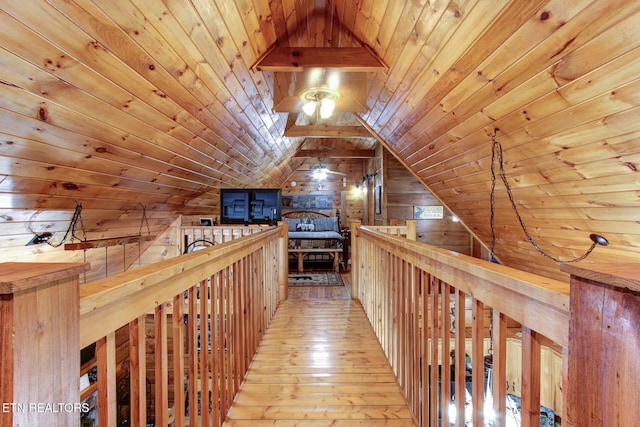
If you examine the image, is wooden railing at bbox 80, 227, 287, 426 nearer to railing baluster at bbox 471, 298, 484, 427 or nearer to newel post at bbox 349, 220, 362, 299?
railing baluster at bbox 471, 298, 484, 427

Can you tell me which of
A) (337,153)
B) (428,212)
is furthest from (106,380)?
(337,153)

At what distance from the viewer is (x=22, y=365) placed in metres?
0.48

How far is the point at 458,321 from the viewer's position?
1.07m

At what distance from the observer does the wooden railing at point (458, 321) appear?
717mm

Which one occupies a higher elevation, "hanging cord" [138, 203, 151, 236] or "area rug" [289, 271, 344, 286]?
"hanging cord" [138, 203, 151, 236]

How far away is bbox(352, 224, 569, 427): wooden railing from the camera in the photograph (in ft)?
2.35

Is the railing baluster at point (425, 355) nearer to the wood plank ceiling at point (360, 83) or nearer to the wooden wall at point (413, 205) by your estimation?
the wood plank ceiling at point (360, 83)

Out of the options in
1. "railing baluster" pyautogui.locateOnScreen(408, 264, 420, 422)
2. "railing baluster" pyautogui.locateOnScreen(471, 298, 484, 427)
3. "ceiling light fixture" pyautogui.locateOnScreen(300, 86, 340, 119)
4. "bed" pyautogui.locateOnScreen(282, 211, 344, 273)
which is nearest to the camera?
"railing baluster" pyautogui.locateOnScreen(471, 298, 484, 427)

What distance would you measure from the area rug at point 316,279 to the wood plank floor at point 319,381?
1.88m

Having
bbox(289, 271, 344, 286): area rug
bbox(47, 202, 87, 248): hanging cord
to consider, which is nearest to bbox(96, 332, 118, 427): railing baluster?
bbox(47, 202, 87, 248): hanging cord

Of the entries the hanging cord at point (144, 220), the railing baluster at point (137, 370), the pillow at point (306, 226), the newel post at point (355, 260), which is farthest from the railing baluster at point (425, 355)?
the pillow at point (306, 226)

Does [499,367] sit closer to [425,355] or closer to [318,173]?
[425,355]

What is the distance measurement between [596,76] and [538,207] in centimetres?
155

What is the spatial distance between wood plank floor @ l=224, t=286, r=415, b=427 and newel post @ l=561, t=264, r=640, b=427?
1.18 meters
